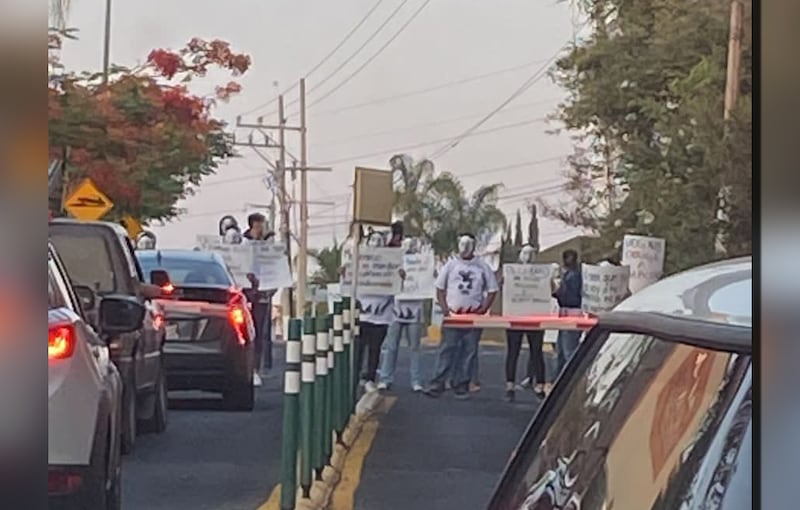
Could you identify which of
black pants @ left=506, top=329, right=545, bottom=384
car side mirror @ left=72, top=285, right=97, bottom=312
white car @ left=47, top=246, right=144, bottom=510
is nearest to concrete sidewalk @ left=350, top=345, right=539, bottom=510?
black pants @ left=506, top=329, right=545, bottom=384

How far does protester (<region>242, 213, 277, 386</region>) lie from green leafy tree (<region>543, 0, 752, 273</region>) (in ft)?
2.07

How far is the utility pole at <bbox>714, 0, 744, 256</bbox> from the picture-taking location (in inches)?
84.1

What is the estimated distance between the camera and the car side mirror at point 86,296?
2.01 m

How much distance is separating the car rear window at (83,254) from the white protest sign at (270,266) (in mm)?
271

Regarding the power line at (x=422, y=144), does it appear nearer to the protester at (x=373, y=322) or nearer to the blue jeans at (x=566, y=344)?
the protester at (x=373, y=322)

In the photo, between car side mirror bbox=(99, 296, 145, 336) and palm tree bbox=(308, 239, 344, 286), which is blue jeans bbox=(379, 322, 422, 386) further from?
car side mirror bbox=(99, 296, 145, 336)

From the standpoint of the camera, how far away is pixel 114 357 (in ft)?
6.59

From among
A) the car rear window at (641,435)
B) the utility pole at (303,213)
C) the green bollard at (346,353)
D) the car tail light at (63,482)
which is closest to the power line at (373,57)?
the utility pole at (303,213)

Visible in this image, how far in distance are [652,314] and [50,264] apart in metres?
1.17

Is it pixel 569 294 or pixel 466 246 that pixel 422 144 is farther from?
pixel 569 294

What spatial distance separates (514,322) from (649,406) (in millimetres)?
324

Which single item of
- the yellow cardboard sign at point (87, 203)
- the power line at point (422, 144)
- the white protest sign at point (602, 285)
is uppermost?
the power line at point (422, 144)
